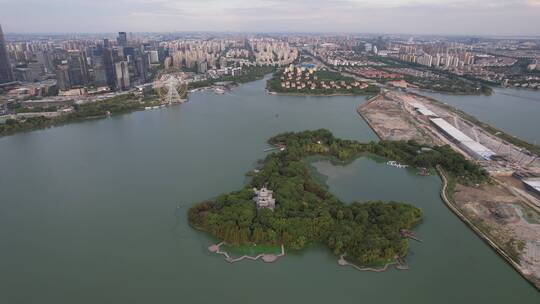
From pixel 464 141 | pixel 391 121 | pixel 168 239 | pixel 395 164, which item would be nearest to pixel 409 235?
pixel 395 164

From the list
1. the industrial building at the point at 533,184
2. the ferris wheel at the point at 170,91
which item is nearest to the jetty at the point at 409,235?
the industrial building at the point at 533,184

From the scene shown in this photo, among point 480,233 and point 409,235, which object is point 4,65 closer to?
point 409,235

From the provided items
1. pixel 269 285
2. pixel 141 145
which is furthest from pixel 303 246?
pixel 141 145

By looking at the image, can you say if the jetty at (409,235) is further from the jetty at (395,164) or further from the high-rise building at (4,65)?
the high-rise building at (4,65)

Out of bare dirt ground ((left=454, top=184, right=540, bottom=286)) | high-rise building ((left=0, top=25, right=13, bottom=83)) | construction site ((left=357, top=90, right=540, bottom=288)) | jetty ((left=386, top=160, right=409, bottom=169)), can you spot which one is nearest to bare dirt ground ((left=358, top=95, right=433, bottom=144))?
construction site ((left=357, top=90, right=540, bottom=288))

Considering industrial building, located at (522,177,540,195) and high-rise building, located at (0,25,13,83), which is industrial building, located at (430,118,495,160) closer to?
industrial building, located at (522,177,540,195)

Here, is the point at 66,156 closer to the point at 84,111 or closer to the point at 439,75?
the point at 84,111
